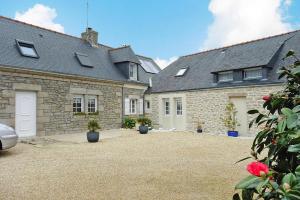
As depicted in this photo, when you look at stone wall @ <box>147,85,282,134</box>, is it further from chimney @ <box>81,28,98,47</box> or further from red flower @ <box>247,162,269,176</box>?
red flower @ <box>247,162,269,176</box>

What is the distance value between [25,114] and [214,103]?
29.6 feet

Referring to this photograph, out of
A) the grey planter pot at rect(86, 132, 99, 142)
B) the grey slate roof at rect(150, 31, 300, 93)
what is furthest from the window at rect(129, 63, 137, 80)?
the grey planter pot at rect(86, 132, 99, 142)

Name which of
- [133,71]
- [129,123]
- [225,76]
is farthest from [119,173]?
Result: [133,71]

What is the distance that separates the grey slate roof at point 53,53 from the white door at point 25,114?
1.25 m

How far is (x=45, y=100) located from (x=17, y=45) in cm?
273

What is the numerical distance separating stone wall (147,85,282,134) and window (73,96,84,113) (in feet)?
17.7

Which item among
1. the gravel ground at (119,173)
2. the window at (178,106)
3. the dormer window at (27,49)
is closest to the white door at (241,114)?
the window at (178,106)

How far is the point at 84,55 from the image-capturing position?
15.3 meters

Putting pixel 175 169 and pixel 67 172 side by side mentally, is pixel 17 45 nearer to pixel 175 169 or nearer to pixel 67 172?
pixel 67 172

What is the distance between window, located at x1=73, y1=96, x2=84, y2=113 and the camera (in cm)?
1379

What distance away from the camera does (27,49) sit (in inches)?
490

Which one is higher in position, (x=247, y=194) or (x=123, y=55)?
(x=123, y=55)

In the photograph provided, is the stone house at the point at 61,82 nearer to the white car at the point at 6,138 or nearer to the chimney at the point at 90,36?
the chimney at the point at 90,36

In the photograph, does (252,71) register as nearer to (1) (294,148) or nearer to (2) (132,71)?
(2) (132,71)
